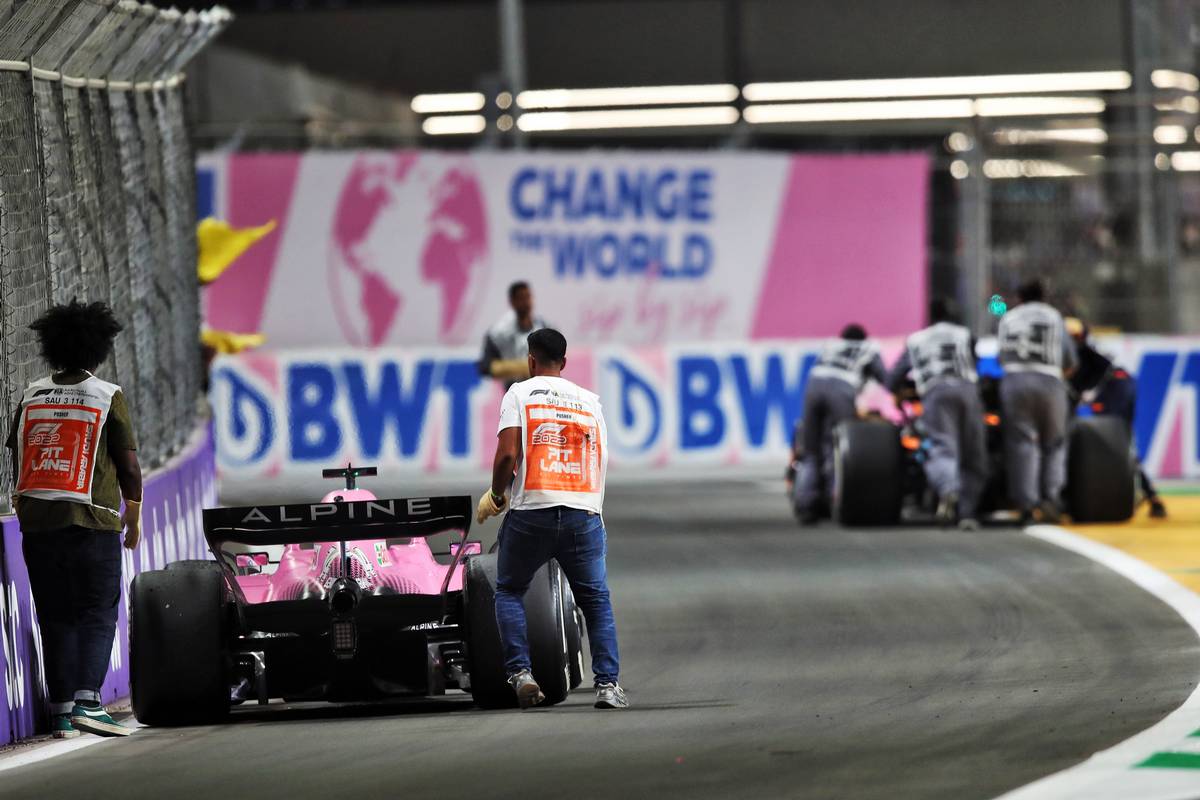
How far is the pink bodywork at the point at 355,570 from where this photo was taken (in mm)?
10328

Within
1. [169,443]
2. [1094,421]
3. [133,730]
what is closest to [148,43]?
[169,443]

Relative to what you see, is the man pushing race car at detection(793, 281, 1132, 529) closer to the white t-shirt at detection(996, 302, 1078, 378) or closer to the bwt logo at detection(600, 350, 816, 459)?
the white t-shirt at detection(996, 302, 1078, 378)

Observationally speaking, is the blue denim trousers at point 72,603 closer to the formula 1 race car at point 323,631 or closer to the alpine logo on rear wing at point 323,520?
the formula 1 race car at point 323,631

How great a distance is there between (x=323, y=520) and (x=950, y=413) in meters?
8.84

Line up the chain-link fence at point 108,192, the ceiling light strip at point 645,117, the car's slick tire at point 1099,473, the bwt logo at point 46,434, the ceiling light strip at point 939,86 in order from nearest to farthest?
1. the bwt logo at point 46,434
2. the chain-link fence at point 108,192
3. the car's slick tire at point 1099,473
4. the ceiling light strip at point 939,86
5. the ceiling light strip at point 645,117

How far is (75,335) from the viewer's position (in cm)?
1005

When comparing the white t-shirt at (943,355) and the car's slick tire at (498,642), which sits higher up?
the white t-shirt at (943,355)

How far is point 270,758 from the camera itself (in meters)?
8.95

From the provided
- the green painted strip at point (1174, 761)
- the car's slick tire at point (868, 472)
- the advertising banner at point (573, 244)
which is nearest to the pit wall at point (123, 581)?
the green painted strip at point (1174, 761)

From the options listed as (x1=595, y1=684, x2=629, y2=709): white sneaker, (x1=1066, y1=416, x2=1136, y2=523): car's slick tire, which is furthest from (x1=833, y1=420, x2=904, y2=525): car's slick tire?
(x1=595, y1=684, x2=629, y2=709): white sneaker

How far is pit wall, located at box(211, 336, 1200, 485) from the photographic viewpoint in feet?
79.5

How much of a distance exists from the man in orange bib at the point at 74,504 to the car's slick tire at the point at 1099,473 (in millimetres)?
10070

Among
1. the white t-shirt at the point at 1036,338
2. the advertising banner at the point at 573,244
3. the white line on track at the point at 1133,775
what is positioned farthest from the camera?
the advertising banner at the point at 573,244

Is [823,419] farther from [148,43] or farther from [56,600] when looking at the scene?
[56,600]
